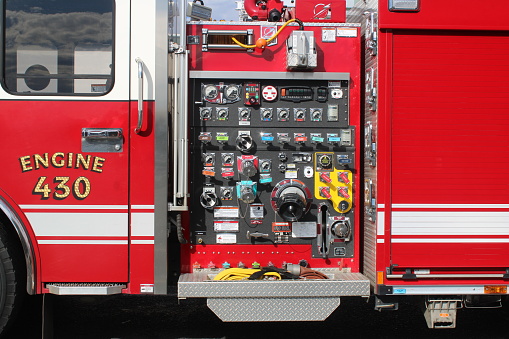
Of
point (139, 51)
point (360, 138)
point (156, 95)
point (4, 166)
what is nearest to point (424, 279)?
point (360, 138)

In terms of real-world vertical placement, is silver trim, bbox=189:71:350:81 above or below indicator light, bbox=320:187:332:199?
above

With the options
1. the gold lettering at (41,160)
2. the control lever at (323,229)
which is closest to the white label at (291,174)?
the control lever at (323,229)

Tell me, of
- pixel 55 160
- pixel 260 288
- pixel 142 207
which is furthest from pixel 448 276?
pixel 55 160

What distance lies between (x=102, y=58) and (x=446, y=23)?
268cm

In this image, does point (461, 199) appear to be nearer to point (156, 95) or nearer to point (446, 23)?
point (446, 23)

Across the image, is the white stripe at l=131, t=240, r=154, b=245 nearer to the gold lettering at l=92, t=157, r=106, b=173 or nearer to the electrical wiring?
the gold lettering at l=92, t=157, r=106, b=173

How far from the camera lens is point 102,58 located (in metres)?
4.28

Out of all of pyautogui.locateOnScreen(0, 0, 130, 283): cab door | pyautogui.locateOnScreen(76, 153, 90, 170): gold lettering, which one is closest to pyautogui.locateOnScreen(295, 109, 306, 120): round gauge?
pyautogui.locateOnScreen(0, 0, 130, 283): cab door

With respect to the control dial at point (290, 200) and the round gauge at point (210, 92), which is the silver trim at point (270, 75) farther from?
the control dial at point (290, 200)

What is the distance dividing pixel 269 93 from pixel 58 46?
5.56 feet

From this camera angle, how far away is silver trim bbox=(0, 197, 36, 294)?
13.7 feet

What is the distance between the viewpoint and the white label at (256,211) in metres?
4.59

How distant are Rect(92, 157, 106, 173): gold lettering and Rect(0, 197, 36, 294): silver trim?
0.69 m

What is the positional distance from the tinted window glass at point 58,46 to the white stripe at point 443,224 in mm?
2518
